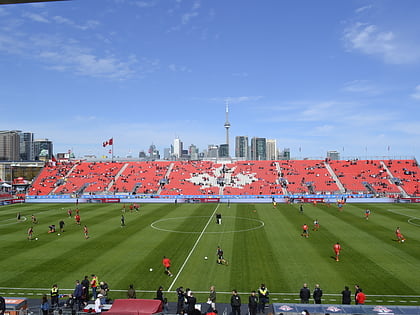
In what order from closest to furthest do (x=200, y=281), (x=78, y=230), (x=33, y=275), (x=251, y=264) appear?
(x=200, y=281) → (x=33, y=275) → (x=251, y=264) → (x=78, y=230)

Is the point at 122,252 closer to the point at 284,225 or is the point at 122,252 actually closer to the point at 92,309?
the point at 92,309

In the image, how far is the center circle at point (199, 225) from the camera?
36312 mm

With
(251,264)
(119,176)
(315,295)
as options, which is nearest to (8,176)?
(119,176)

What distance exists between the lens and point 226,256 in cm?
2581

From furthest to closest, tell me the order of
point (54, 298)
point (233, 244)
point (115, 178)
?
point (115, 178), point (233, 244), point (54, 298)

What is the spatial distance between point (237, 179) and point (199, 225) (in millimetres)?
44040

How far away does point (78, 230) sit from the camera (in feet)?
122

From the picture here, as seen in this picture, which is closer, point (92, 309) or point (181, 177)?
point (92, 309)

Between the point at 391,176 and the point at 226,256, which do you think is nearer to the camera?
the point at 226,256

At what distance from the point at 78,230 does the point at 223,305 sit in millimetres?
25762

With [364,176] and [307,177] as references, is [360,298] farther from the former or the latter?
[364,176]

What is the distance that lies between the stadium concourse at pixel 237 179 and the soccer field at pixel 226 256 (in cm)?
3125

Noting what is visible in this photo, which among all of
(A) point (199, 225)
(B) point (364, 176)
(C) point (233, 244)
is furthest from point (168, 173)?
(C) point (233, 244)

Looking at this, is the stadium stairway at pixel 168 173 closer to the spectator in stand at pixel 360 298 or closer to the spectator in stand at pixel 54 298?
the spectator in stand at pixel 54 298
